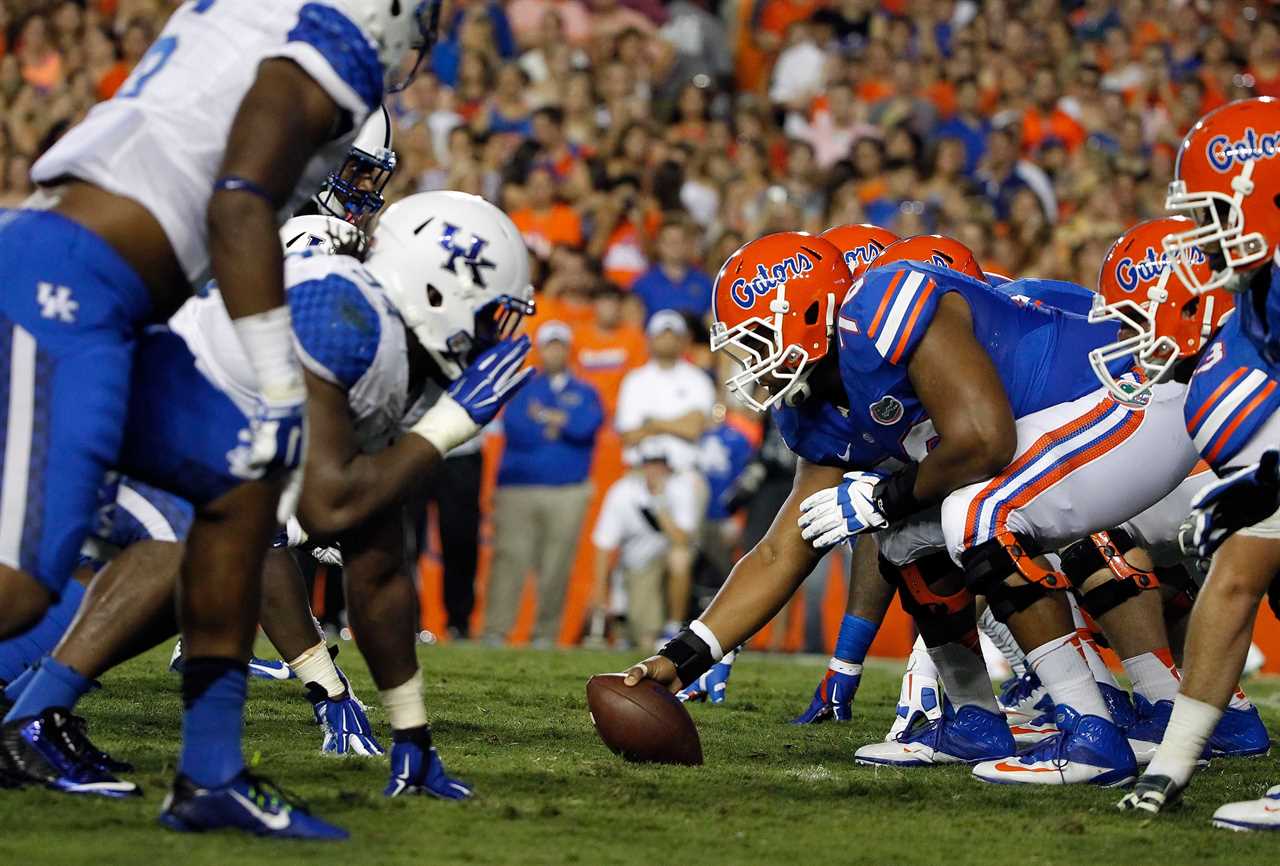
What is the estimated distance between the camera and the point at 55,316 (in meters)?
3.39

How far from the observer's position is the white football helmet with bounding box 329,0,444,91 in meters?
3.61

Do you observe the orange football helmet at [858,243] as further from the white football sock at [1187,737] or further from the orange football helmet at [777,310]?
the white football sock at [1187,737]

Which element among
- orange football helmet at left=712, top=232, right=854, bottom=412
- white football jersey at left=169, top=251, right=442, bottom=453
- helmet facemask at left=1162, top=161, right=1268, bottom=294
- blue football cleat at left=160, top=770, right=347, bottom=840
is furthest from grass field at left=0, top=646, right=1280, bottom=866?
helmet facemask at left=1162, top=161, right=1268, bottom=294

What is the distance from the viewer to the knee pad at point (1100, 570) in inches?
215

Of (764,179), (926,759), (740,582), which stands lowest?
(926,759)

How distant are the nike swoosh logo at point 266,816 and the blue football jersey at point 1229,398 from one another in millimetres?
2215

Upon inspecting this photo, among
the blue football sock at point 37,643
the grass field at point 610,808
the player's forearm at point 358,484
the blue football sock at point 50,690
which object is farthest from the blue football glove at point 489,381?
the blue football sock at point 37,643

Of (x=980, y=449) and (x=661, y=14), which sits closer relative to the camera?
(x=980, y=449)

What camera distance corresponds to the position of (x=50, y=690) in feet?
13.2

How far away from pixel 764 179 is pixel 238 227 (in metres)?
9.68

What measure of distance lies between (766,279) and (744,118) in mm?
8602

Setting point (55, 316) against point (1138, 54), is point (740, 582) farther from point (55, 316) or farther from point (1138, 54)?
point (1138, 54)

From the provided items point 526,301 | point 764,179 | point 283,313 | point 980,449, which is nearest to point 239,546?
point 283,313

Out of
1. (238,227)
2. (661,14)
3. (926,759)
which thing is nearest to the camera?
(238,227)
